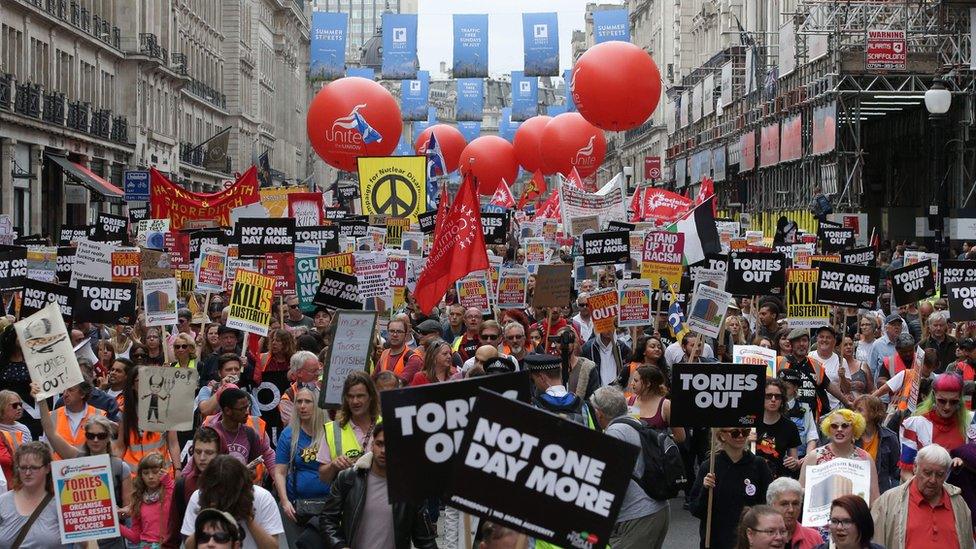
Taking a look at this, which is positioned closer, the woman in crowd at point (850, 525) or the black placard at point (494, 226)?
the woman in crowd at point (850, 525)

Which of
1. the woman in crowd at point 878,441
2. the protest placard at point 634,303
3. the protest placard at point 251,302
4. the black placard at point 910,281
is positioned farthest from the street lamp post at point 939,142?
the woman in crowd at point 878,441

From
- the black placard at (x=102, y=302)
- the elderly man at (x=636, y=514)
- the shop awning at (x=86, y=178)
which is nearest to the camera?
the elderly man at (x=636, y=514)

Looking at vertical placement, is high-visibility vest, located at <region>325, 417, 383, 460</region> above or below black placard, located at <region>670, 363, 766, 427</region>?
below

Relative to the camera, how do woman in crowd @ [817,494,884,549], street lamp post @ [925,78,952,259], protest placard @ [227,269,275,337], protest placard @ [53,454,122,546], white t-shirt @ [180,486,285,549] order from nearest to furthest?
woman in crowd @ [817,494,884,549] → white t-shirt @ [180,486,285,549] → protest placard @ [53,454,122,546] → protest placard @ [227,269,275,337] → street lamp post @ [925,78,952,259]

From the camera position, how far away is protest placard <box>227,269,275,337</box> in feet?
44.8

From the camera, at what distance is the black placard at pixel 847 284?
15242mm

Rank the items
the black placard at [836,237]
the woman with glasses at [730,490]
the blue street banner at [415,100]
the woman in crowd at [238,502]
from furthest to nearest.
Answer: the blue street banner at [415,100] → the black placard at [836,237] → the woman with glasses at [730,490] → the woman in crowd at [238,502]

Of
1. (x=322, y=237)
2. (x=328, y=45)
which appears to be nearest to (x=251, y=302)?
(x=322, y=237)

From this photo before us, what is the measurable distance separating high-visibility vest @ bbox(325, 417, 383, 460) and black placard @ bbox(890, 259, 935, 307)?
952 cm

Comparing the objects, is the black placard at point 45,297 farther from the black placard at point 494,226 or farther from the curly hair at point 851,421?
the black placard at point 494,226

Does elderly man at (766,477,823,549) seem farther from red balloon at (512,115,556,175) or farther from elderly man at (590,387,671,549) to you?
red balloon at (512,115,556,175)

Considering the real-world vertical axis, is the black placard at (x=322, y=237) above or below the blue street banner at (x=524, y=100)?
below

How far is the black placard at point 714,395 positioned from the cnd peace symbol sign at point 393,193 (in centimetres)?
1846

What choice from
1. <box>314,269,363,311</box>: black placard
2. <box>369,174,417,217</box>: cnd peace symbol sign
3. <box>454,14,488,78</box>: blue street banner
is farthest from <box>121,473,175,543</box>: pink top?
<box>454,14,488,78</box>: blue street banner
